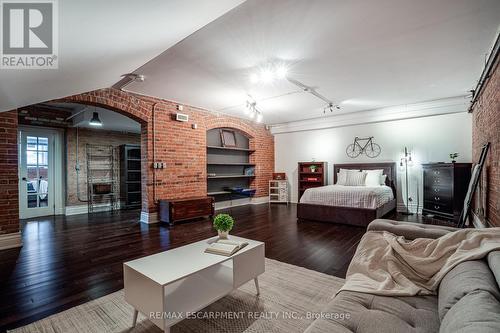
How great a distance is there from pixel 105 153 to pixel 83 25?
6.42 meters

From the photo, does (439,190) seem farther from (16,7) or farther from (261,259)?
(16,7)

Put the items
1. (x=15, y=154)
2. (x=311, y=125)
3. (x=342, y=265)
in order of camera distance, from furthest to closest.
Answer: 1. (x=311, y=125)
2. (x=15, y=154)
3. (x=342, y=265)

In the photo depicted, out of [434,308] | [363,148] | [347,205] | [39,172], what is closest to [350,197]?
[347,205]

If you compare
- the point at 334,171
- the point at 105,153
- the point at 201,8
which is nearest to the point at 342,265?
the point at 201,8

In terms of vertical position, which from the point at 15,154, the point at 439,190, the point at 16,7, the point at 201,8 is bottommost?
the point at 439,190

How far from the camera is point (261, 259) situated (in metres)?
2.12

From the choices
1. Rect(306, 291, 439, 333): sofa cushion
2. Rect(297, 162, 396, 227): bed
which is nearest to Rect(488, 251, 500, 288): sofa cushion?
Rect(306, 291, 439, 333): sofa cushion

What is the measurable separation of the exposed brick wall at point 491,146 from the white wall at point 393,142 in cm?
149

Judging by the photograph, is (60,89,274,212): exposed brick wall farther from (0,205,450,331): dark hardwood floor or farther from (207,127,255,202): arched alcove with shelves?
(0,205,450,331): dark hardwood floor

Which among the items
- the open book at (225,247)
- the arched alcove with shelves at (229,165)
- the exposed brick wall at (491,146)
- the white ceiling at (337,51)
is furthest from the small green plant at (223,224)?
the arched alcove with shelves at (229,165)

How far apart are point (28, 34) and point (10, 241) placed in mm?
3456

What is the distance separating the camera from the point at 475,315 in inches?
31.3

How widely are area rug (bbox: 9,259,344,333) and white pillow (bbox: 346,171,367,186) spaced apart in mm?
4109

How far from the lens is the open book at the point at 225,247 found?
1911 mm
